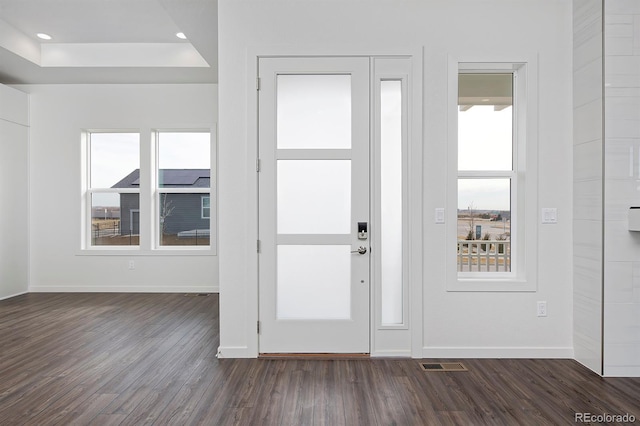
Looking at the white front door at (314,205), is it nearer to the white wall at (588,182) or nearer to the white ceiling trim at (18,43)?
the white wall at (588,182)

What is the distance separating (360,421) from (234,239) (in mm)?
1622

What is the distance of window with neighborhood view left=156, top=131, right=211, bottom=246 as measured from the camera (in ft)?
17.5

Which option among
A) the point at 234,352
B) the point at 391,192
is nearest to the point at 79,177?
the point at 234,352

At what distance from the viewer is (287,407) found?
2215 millimetres

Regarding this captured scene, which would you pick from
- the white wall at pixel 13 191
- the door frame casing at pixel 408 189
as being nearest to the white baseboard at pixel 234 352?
the door frame casing at pixel 408 189

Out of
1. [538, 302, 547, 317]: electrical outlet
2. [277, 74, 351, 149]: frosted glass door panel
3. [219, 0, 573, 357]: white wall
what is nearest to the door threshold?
[219, 0, 573, 357]: white wall

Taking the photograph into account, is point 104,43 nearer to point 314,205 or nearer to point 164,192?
point 164,192

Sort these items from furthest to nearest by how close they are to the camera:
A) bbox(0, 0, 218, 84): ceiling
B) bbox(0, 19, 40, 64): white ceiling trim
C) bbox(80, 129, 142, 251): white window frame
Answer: bbox(80, 129, 142, 251): white window frame < bbox(0, 19, 40, 64): white ceiling trim < bbox(0, 0, 218, 84): ceiling

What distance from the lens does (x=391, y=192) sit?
2.99 metres

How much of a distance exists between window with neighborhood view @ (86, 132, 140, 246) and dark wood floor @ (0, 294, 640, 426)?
2161 millimetres

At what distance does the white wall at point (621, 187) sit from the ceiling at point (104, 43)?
11.2 feet

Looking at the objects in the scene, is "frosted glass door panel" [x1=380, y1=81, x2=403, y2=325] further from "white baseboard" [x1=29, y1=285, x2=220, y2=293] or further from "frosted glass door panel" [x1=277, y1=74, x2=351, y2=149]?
"white baseboard" [x1=29, y1=285, x2=220, y2=293]

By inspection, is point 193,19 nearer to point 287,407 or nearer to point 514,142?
point 514,142

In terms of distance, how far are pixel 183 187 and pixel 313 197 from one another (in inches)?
122
